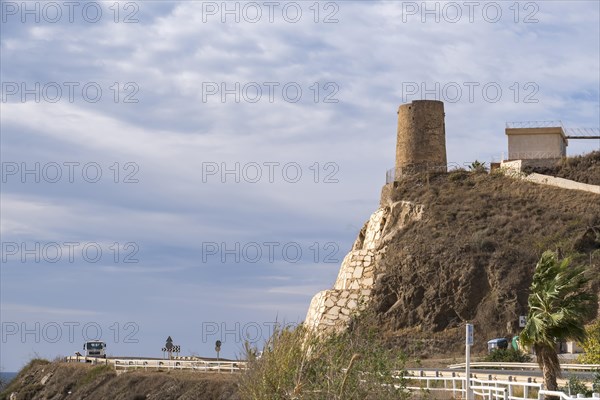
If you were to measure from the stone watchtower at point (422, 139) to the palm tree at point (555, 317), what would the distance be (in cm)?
4734

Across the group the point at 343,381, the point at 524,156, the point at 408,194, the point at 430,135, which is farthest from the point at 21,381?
the point at 343,381

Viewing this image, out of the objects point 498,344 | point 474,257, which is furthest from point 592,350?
point 474,257

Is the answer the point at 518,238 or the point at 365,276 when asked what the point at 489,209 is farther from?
the point at 365,276

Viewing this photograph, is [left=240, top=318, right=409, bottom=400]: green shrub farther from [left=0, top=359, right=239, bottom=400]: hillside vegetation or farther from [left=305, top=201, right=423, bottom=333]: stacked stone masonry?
[left=305, top=201, right=423, bottom=333]: stacked stone masonry

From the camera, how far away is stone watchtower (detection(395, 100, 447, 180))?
7606 cm

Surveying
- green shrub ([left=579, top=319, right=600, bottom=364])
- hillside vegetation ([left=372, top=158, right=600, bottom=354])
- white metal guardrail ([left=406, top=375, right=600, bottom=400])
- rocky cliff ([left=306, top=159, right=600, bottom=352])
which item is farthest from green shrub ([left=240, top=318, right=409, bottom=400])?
hillside vegetation ([left=372, top=158, right=600, bottom=354])

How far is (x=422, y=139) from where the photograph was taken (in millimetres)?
76375

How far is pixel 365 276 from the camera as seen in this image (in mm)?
65125

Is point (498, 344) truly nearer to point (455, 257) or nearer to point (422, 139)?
point (455, 257)

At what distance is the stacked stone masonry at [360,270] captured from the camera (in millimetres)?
61500

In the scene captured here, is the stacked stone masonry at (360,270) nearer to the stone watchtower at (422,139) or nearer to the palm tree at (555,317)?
the stone watchtower at (422,139)

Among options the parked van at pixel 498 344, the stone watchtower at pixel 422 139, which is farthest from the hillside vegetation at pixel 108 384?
the stone watchtower at pixel 422 139

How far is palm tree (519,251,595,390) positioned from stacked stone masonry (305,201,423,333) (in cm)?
2953

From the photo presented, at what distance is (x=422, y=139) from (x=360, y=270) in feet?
47.6
